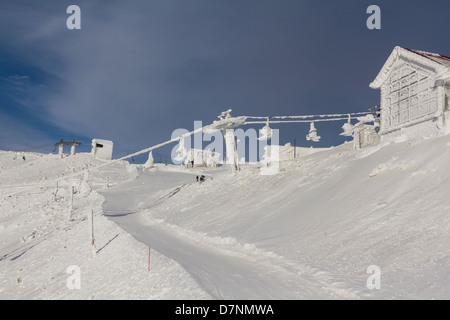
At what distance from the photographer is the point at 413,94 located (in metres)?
24.2

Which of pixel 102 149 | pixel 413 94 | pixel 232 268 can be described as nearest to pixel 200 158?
pixel 102 149

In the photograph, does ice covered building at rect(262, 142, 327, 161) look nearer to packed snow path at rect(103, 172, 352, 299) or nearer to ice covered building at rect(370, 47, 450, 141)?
ice covered building at rect(370, 47, 450, 141)

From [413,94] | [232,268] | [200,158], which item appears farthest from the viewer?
[200,158]

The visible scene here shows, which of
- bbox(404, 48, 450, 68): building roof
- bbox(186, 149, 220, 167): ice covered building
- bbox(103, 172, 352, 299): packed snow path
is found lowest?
bbox(103, 172, 352, 299): packed snow path

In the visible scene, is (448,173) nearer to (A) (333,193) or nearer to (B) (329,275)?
(A) (333,193)

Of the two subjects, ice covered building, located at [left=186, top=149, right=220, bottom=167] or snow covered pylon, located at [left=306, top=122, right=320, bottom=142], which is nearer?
snow covered pylon, located at [left=306, top=122, right=320, bottom=142]

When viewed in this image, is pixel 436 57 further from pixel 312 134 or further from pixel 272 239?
pixel 272 239

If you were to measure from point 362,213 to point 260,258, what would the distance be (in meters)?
5.30

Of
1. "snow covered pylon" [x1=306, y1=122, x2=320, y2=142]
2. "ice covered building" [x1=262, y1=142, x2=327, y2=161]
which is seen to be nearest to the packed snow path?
"snow covered pylon" [x1=306, y1=122, x2=320, y2=142]

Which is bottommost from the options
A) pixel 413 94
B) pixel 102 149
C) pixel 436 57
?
pixel 102 149

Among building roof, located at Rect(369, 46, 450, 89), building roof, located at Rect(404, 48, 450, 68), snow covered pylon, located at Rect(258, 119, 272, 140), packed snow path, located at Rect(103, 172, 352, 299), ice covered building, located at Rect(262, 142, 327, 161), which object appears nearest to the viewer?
packed snow path, located at Rect(103, 172, 352, 299)

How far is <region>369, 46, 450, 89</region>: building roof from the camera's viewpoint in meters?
21.2

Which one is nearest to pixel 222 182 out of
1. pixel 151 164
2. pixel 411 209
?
pixel 411 209

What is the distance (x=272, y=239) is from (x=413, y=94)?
54.8 feet
